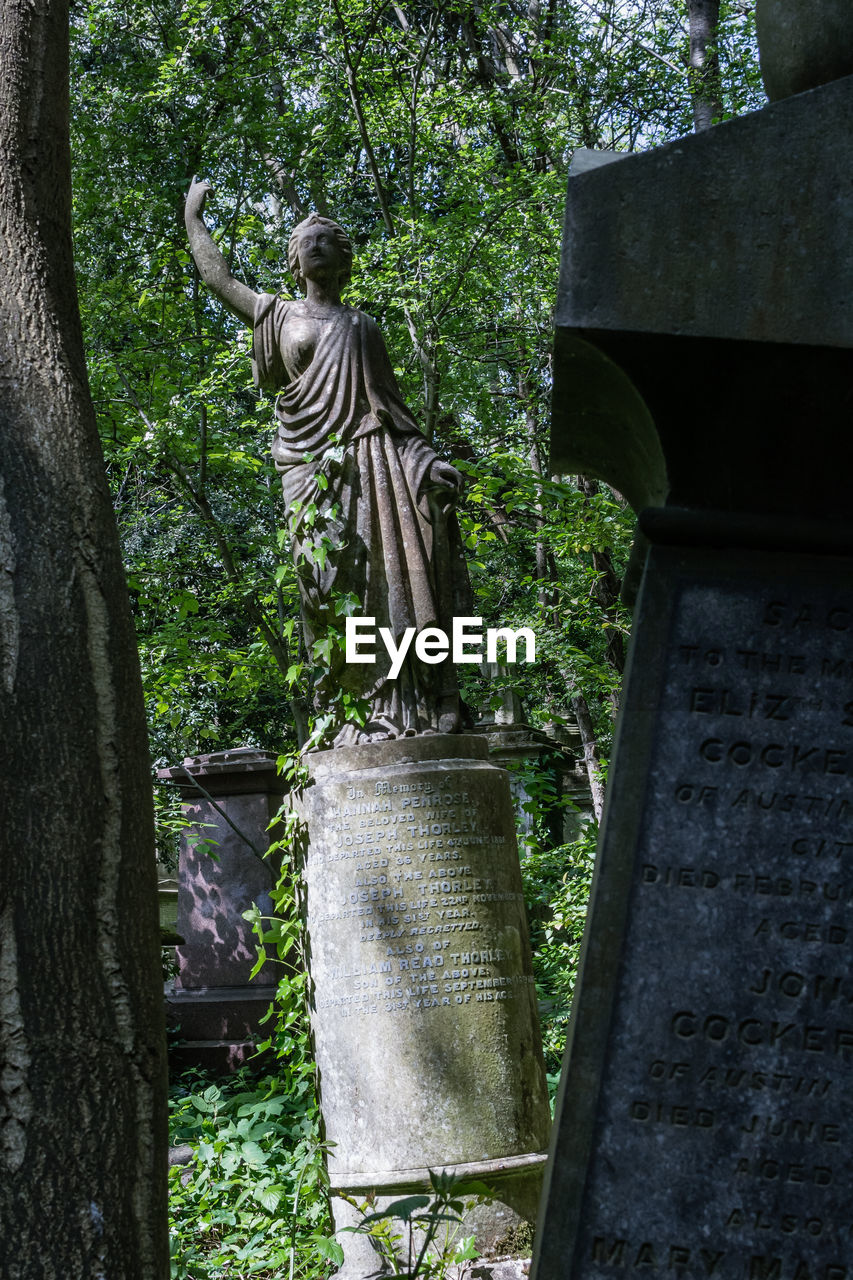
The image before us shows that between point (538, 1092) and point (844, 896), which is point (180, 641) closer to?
point (538, 1092)

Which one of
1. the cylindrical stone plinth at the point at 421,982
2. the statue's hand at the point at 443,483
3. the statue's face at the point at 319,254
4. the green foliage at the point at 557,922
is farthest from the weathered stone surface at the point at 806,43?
the green foliage at the point at 557,922

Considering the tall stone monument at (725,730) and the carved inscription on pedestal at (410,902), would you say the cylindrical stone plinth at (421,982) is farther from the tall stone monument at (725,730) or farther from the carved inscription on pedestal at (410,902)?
the tall stone monument at (725,730)

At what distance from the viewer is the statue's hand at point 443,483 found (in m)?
6.38

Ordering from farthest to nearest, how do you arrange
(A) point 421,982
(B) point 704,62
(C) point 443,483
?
1. (B) point 704,62
2. (C) point 443,483
3. (A) point 421,982

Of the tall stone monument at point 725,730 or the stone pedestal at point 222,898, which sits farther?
the stone pedestal at point 222,898

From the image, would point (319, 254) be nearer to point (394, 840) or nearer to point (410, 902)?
point (394, 840)

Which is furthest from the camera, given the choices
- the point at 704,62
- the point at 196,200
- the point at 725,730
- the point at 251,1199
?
the point at 704,62

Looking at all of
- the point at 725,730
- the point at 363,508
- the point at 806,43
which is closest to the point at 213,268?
the point at 363,508

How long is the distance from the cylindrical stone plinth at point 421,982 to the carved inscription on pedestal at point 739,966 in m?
3.19

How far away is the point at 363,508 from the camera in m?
6.29

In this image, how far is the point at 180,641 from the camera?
1034 cm

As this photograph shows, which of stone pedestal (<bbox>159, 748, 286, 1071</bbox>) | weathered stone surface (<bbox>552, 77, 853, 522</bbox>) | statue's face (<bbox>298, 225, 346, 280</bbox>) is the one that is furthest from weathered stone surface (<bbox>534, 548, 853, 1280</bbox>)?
stone pedestal (<bbox>159, 748, 286, 1071</bbox>)

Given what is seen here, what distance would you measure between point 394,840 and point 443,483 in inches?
76.9

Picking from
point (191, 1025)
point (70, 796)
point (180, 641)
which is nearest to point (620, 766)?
point (70, 796)
